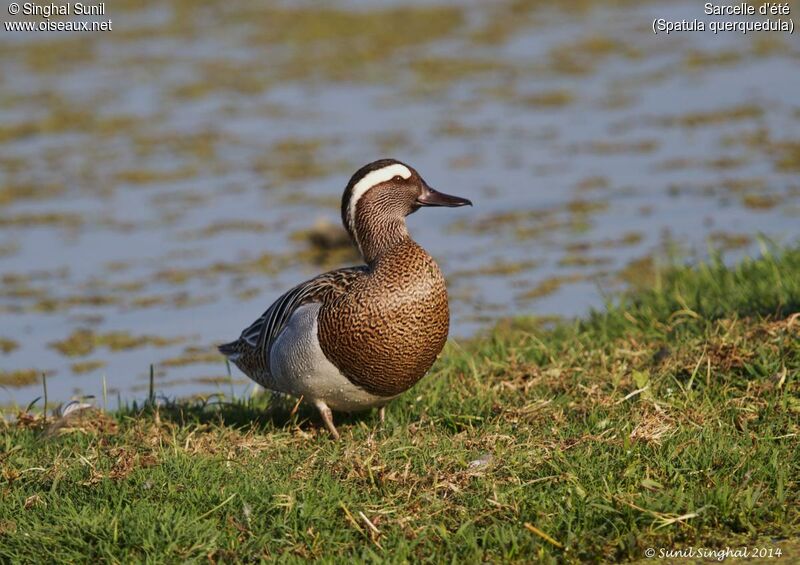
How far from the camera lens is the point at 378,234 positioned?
5.73 m

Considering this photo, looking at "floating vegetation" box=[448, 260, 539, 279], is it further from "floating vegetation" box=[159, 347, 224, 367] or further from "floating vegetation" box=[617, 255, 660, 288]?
"floating vegetation" box=[159, 347, 224, 367]

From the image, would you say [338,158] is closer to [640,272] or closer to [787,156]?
[787,156]

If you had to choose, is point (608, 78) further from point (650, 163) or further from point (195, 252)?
point (195, 252)

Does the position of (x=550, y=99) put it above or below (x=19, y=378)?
above

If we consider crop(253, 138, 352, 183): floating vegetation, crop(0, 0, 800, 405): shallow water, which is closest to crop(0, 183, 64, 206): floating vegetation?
crop(0, 0, 800, 405): shallow water

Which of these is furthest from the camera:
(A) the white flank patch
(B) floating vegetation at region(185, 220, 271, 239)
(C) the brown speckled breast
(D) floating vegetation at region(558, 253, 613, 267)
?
(B) floating vegetation at region(185, 220, 271, 239)

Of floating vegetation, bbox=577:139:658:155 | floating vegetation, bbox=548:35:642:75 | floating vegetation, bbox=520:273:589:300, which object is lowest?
floating vegetation, bbox=520:273:589:300

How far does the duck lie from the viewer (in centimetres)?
538

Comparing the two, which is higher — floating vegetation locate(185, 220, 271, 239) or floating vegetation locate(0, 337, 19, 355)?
floating vegetation locate(185, 220, 271, 239)

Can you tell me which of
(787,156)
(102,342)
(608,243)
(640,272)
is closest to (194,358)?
(102,342)

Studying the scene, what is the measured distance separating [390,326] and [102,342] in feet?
11.4

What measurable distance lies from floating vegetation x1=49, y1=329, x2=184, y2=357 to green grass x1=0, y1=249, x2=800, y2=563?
178 centimetres

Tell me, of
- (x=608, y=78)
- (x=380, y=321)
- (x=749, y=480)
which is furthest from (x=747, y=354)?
(x=608, y=78)

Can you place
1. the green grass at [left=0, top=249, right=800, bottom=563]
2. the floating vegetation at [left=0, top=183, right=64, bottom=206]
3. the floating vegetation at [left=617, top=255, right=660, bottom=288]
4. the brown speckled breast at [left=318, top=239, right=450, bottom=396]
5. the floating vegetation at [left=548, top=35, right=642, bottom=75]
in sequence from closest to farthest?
1. the green grass at [left=0, top=249, right=800, bottom=563]
2. the brown speckled breast at [left=318, top=239, right=450, bottom=396]
3. the floating vegetation at [left=617, top=255, right=660, bottom=288]
4. the floating vegetation at [left=0, top=183, right=64, bottom=206]
5. the floating vegetation at [left=548, top=35, right=642, bottom=75]
